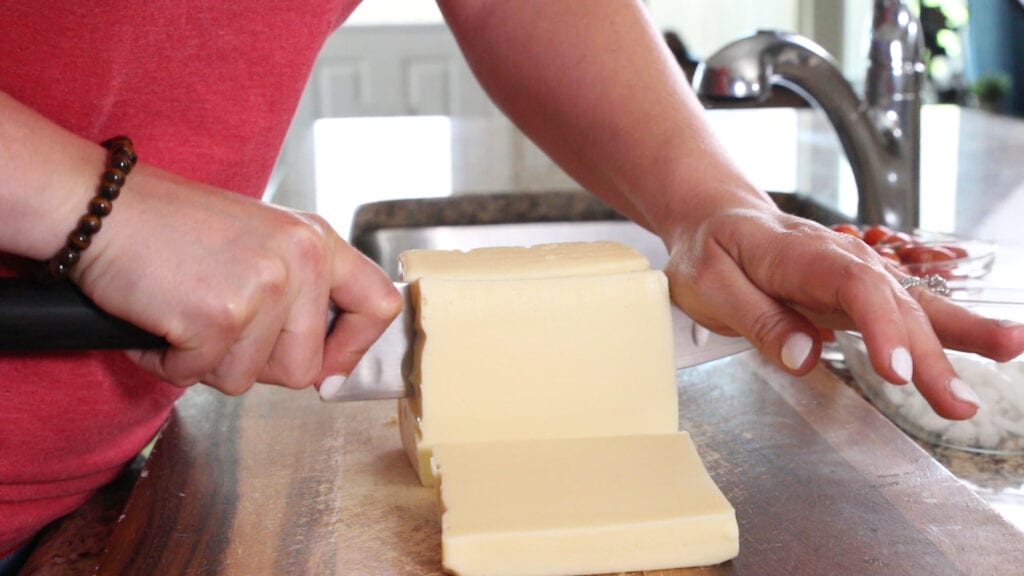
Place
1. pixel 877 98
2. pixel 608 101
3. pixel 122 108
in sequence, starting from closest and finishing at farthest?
pixel 122 108 → pixel 608 101 → pixel 877 98

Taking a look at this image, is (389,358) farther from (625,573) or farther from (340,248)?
(625,573)

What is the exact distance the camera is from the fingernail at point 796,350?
2.75 ft

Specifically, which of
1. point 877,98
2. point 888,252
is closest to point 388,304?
point 888,252

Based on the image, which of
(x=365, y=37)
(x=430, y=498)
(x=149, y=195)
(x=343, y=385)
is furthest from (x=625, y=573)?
(x=365, y=37)

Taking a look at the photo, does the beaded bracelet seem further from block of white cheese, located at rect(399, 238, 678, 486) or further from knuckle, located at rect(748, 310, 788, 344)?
knuckle, located at rect(748, 310, 788, 344)

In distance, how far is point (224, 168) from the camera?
3.20 feet

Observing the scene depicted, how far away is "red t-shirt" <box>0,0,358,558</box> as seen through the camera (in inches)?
34.2

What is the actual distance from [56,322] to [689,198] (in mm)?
557

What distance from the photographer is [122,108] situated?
920mm

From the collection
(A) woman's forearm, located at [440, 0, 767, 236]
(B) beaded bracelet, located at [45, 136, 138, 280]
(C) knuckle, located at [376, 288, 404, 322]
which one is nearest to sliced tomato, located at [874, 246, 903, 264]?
(A) woman's forearm, located at [440, 0, 767, 236]

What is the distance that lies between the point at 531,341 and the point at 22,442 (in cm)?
44

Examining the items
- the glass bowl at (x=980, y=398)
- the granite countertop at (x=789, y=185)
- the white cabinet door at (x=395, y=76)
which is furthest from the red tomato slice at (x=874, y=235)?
the white cabinet door at (x=395, y=76)

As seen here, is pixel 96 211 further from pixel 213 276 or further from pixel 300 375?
pixel 300 375

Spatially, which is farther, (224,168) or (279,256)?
(224,168)
